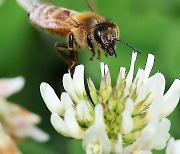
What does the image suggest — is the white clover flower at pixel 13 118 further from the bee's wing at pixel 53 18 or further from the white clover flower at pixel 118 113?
the white clover flower at pixel 118 113

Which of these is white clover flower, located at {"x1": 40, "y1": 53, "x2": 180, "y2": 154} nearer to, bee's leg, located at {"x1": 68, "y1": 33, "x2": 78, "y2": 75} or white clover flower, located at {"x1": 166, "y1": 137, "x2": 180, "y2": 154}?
white clover flower, located at {"x1": 166, "y1": 137, "x2": 180, "y2": 154}

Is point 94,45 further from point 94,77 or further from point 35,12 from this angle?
point 94,77

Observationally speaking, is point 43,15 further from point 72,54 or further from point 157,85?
point 157,85

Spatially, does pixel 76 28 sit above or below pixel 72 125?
above

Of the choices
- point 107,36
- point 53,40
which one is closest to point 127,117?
point 107,36

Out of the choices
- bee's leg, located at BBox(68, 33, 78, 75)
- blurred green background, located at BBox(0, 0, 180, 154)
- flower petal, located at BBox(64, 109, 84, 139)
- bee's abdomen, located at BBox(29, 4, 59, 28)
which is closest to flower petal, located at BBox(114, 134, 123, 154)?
flower petal, located at BBox(64, 109, 84, 139)

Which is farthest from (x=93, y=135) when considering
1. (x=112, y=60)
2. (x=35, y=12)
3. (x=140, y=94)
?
(x=112, y=60)
